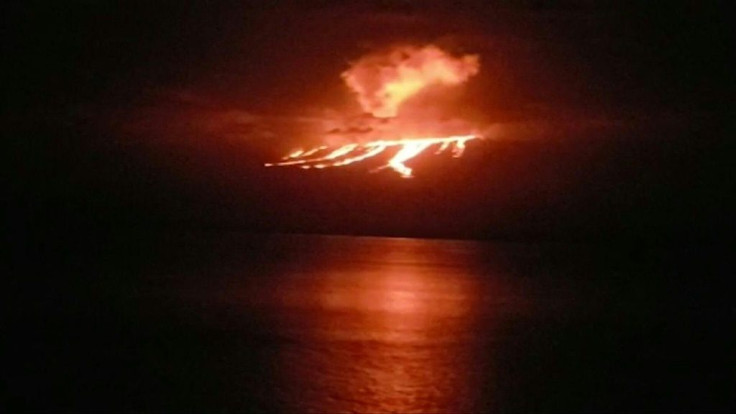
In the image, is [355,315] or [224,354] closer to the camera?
[224,354]

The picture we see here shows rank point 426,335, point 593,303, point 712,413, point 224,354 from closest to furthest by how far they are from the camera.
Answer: point 712,413 → point 224,354 → point 426,335 → point 593,303

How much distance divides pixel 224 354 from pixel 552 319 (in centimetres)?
1010

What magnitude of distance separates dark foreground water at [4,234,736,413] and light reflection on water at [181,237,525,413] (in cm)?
Result: 4

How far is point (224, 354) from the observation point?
17703 mm

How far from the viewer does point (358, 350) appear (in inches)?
731

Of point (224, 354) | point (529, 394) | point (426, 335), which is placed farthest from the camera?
point (426, 335)

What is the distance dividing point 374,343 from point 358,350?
3.62 feet

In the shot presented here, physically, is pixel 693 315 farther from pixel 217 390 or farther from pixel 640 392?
pixel 217 390

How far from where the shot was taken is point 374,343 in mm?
19656

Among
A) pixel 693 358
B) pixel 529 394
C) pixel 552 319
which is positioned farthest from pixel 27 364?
pixel 552 319

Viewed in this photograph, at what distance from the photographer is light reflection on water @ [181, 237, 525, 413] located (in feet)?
46.4

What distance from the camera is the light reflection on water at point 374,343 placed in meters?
14.1

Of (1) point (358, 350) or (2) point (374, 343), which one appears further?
(2) point (374, 343)

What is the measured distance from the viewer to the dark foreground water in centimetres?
1401
